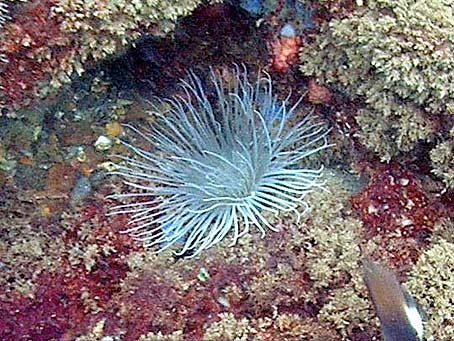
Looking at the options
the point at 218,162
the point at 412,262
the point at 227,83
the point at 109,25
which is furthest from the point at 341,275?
the point at 109,25

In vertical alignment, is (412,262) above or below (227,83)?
below

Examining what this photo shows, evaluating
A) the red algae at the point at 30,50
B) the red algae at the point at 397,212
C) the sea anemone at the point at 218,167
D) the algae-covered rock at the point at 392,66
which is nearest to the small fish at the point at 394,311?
the red algae at the point at 397,212

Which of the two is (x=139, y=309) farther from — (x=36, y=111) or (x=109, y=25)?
(x=109, y=25)

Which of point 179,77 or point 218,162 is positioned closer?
point 218,162

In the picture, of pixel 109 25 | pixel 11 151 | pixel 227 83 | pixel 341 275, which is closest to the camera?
pixel 109 25

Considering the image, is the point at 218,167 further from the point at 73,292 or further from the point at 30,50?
the point at 30,50

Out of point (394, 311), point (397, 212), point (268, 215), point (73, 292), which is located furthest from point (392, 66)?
point (73, 292)
